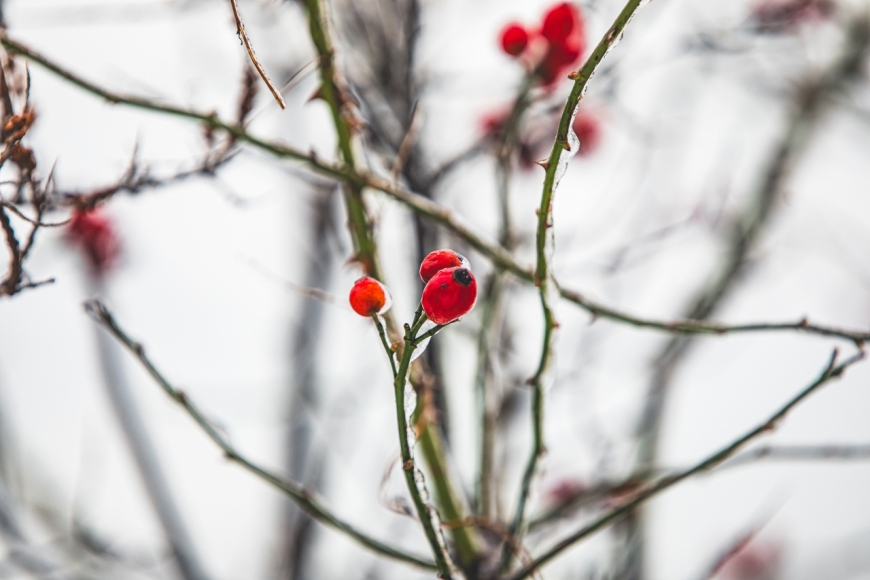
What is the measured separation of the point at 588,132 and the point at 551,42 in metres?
0.90

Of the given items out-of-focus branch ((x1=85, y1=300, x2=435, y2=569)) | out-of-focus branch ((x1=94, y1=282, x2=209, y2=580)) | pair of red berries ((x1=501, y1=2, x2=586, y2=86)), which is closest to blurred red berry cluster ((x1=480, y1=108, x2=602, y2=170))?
pair of red berries ((x1=501, y1=2, x2=586, y2=86))

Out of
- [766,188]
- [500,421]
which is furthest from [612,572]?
[766,188]

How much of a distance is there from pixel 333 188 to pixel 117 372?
1.33 meters

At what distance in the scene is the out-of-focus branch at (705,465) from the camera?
938 millimetres

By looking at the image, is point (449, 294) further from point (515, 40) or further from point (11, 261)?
point (515, 40)

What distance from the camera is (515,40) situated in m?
1.56

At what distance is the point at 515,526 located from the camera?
119cm

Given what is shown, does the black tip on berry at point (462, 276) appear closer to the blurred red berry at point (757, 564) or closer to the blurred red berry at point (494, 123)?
the blurred red berry at point (494, 123)

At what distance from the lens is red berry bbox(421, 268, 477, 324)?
2.17 feet

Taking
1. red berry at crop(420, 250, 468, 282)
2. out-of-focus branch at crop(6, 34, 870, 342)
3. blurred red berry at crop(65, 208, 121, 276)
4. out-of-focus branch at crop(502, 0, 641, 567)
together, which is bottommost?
red berry at crop(420, 250, 468, 282)

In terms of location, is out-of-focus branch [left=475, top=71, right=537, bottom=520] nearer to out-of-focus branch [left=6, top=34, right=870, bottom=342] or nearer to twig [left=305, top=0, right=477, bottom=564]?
twig [left=305, top=0, right=477, bottom=564]

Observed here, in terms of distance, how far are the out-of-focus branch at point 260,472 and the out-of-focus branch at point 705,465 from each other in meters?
0.22

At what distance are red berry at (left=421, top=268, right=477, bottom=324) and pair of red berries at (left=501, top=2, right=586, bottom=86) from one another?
40.4 inches

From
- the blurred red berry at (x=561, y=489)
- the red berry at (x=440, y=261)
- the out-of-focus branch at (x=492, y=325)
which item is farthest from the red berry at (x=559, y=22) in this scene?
the blurred red berry at (x=561, y=489)
